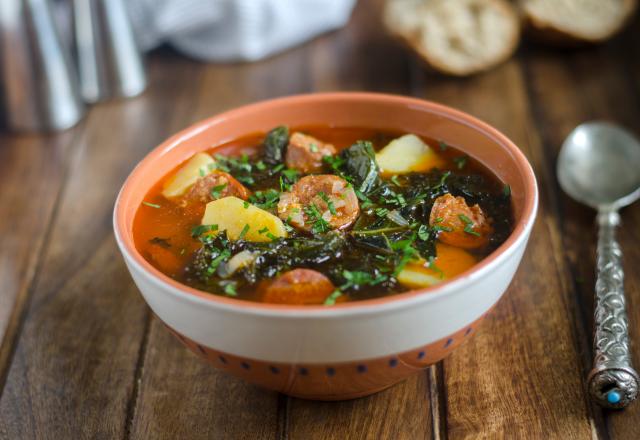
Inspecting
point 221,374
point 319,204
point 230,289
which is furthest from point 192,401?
point 319,204

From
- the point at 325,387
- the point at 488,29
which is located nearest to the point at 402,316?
the point at 325,387

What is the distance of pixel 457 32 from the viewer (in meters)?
4.18

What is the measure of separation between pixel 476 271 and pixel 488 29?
8.34ft

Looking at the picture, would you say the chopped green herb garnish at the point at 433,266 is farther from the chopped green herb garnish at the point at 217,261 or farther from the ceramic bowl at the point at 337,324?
the chopped green herb garnish at the point at 217,261

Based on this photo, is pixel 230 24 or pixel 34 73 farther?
pixel 230 24

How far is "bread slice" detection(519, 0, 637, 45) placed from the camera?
4293 mm

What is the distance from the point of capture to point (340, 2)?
15.4 feet

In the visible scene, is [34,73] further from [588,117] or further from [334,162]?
[588,117]

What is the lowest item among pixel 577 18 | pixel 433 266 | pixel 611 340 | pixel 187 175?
pixel 577 18

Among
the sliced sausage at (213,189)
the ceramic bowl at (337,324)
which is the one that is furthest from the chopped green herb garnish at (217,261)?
the sliced sausage at (213,189)

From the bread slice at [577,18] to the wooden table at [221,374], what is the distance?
0.44 ft

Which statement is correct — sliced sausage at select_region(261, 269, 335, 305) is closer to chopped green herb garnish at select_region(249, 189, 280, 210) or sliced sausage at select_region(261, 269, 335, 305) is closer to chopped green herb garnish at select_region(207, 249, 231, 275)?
chopped green herb garnish at select_region(207, 249, 231, 275)

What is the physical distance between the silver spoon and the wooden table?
7 centimetres

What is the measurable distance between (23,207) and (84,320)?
95 cm
